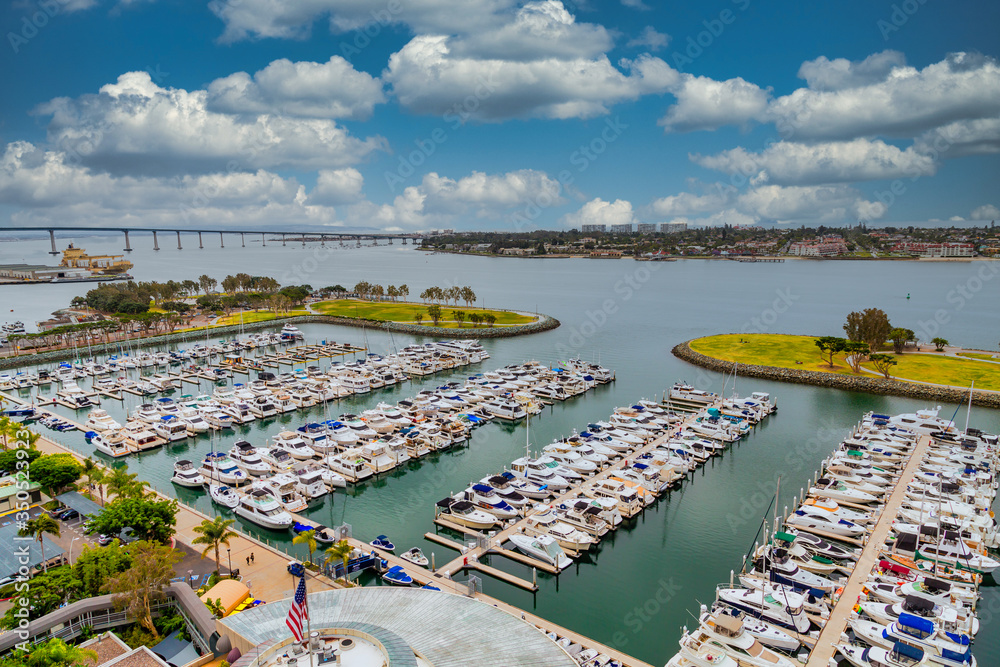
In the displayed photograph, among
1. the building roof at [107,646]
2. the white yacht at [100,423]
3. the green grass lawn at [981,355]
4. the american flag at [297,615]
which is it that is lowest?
the white yacht at [100,423]

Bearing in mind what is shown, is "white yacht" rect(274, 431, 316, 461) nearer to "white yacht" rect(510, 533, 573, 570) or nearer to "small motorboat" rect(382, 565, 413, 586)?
"small motorboat" rect(382, 565, 413, 586)

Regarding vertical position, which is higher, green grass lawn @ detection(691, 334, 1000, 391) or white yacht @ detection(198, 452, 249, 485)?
green grass lawn @ detection(691, 334, 1000, 391)

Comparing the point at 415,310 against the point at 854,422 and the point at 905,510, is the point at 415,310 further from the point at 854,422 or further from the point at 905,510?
the point at 905,510

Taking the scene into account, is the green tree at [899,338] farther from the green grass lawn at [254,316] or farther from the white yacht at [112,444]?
the green grass lawn at [254,316]

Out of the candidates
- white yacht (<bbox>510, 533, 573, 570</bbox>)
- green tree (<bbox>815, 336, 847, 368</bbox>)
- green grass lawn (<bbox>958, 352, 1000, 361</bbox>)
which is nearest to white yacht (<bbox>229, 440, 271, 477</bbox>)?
white yacht (<bbox>510, 533, 573, 570</bbox>)

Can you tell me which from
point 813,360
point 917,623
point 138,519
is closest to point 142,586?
point 138,519

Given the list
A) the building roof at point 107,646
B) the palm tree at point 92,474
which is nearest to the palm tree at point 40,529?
the palm tree at point 92,474
